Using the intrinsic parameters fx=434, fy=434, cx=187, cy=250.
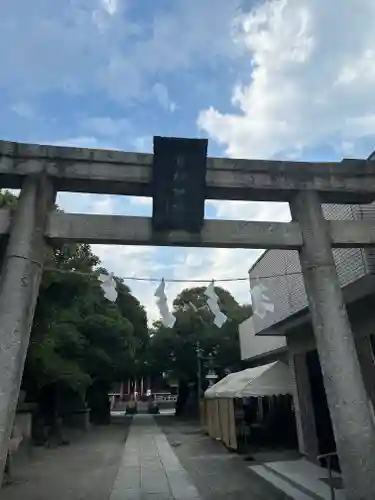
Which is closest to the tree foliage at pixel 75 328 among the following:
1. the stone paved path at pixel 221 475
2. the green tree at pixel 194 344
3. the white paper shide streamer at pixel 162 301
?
the white paper shide streamer at pixel 162 301

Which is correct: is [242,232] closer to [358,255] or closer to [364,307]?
[358,255]

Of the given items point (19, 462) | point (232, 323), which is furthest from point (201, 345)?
point (19, 462)

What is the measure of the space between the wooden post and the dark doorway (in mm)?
8044

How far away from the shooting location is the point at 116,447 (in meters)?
17.2

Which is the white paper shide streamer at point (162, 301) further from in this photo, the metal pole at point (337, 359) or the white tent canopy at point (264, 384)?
the white tent canopy at point (264, 384)

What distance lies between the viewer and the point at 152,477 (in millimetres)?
10508

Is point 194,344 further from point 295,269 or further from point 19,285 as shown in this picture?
point 19,285

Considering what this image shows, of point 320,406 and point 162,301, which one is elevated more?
point 162,301

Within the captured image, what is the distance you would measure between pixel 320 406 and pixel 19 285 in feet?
30.2

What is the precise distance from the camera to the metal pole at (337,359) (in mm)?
4867

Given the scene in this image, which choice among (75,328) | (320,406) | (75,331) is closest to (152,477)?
(320,406)

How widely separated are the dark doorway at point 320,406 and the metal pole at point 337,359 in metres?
5.98

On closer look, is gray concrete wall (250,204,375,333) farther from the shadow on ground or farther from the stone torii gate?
the shadow on ground

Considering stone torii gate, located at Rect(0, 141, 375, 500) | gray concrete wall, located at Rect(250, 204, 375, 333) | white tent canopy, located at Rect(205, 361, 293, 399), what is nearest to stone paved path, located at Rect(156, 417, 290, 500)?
white tent canopy, located at Rect(205, 361, 293, 399)
